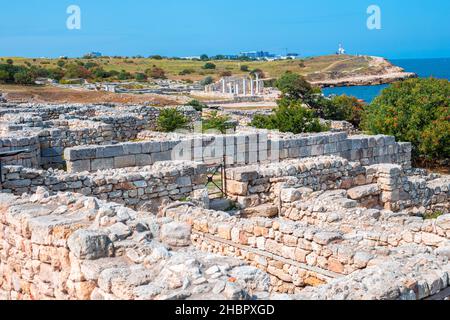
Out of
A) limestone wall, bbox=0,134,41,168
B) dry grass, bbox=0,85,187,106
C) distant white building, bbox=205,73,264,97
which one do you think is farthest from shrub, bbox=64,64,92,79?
limestone wall, bbox=0,134,41,168

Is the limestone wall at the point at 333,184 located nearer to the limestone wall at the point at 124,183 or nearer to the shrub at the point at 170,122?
the limestone wall at the point at 124,183

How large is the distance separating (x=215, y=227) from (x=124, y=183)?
2.57m

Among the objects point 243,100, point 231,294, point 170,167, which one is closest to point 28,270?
point 231,294

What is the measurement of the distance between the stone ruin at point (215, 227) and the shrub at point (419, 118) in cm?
614

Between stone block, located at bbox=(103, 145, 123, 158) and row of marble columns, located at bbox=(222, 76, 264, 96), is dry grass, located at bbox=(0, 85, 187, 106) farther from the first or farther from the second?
stone block, located at bbox=(103, 145, 123, 158)

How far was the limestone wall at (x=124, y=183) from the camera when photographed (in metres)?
9.12

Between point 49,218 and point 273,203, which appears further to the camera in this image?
point 273,203

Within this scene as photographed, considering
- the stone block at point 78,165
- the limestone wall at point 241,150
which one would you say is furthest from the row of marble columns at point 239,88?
the stone block at point 78,165

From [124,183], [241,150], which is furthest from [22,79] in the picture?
[124,183]

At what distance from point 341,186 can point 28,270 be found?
7952mm

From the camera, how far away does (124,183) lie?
9492mm

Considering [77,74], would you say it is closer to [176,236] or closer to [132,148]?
[132,148]
